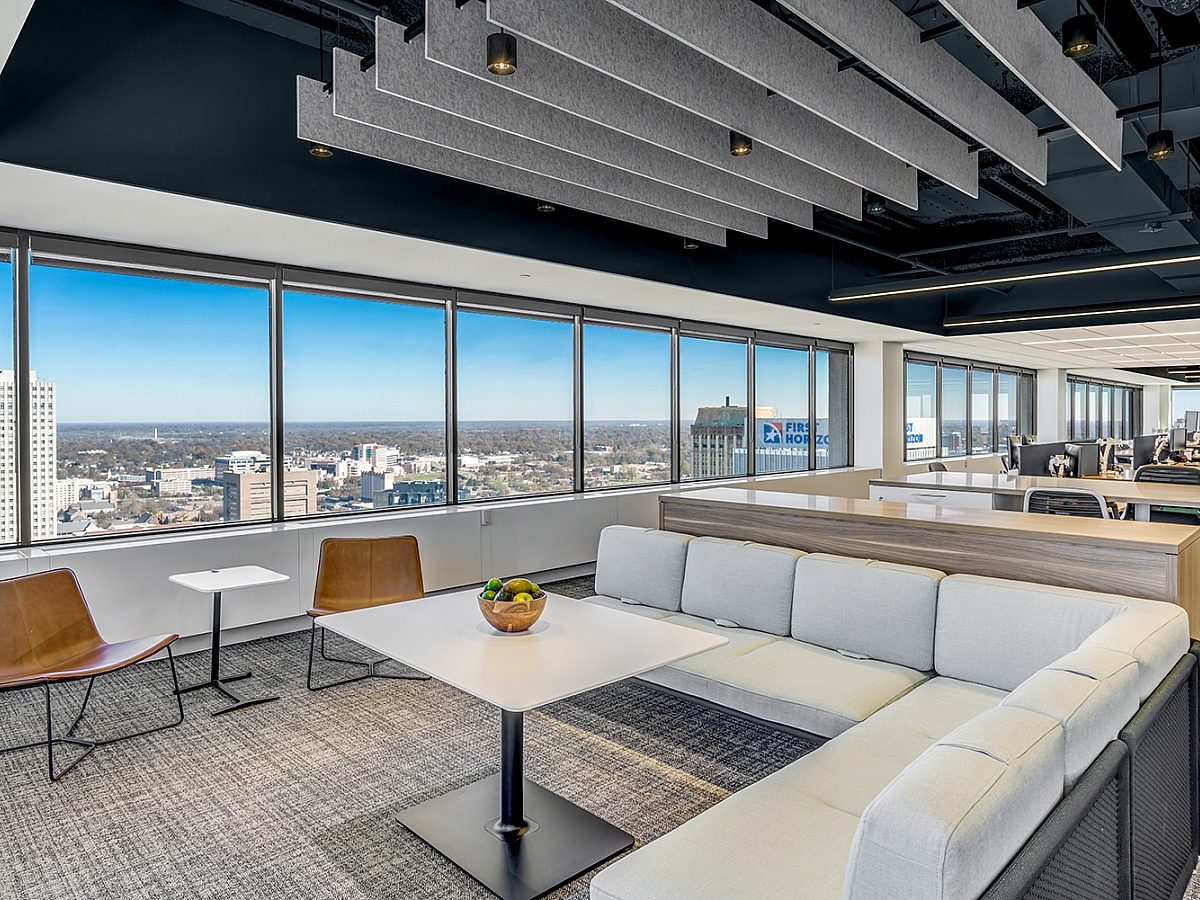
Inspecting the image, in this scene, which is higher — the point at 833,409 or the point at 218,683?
the point at 833,409

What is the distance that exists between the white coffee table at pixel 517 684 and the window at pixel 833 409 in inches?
308

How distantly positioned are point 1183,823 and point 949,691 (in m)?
0.74

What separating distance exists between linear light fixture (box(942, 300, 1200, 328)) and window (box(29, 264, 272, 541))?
733 centimetres

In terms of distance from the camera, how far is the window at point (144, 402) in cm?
454

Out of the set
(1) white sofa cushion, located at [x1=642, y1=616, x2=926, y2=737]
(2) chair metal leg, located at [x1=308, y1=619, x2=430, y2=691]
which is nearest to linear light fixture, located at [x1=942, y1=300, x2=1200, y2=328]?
(1) white sofa cushion, located at [x1=642, y1=616, x2=926, y2=737]

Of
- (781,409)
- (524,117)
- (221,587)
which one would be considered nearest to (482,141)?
(524,117)

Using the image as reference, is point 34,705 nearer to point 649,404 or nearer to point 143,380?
point 143,380

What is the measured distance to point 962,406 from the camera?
12.8m

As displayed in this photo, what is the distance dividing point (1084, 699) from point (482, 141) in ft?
9.87

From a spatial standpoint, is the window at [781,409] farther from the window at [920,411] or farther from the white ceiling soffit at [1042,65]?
the white ceiling soffit at [1042,65]

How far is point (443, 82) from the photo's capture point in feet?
9.49

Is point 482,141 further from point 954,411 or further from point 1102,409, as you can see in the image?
A: point 1102,409

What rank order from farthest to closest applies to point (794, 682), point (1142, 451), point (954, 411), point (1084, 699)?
point (954, 411) → point (1142, 451) → point (794, 682) → point (1084, 699)

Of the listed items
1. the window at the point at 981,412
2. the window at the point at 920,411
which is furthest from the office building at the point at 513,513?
the window at the point at 981,412
